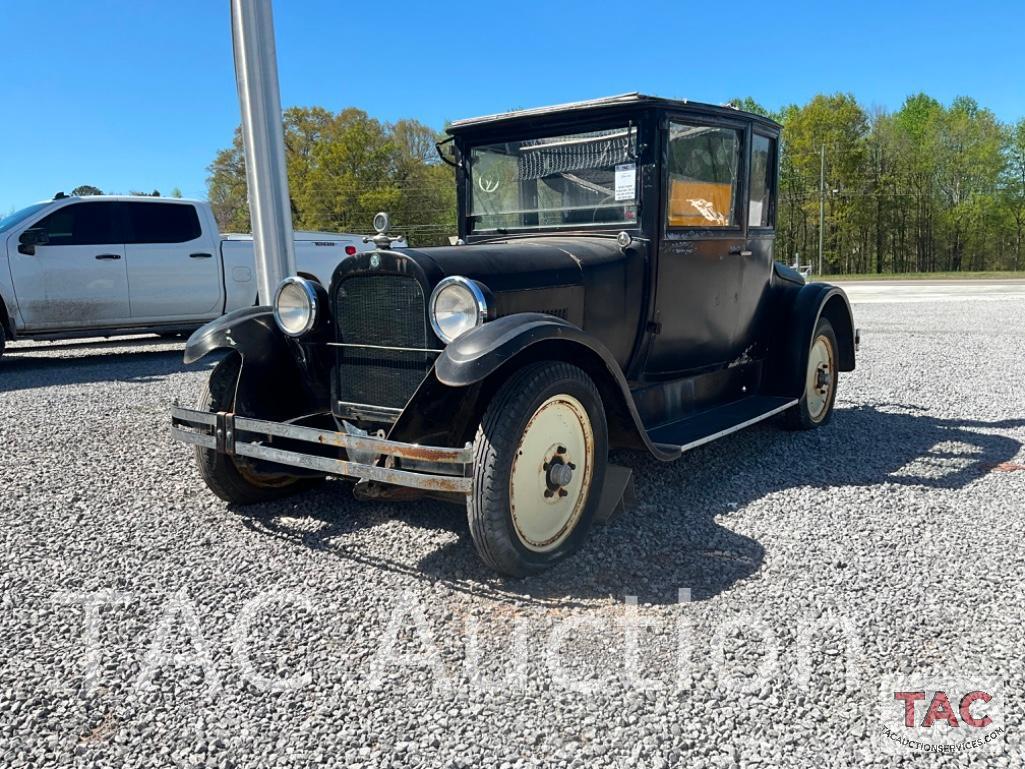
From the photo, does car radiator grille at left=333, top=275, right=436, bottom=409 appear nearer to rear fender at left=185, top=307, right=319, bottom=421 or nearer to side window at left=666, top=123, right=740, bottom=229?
rear fender at left=185, top=307, right=319, bottom=421

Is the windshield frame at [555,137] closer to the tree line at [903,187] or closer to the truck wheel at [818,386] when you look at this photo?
the truck wheel at [818,386]

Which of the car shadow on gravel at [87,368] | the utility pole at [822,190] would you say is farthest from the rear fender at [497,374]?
the utility pole at [822,190]

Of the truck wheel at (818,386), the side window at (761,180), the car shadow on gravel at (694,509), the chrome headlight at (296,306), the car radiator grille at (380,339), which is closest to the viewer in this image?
the car shadow on gravel at (694,509)

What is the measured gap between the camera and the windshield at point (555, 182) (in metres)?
4.25

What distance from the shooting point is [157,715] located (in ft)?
7.28

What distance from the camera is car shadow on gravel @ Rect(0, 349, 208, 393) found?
7.90 metres

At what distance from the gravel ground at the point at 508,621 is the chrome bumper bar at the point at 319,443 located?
1.44 ft

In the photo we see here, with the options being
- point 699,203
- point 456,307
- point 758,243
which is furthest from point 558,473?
point 758,243

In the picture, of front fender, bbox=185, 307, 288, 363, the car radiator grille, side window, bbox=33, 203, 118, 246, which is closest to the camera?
the car radiator grille

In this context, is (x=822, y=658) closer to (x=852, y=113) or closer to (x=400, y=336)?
(x=400, y=336)

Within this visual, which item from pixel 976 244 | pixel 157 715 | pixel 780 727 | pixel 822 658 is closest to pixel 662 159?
pixel 822 658

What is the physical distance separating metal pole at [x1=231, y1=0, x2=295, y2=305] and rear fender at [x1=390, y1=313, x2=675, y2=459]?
10.8 feet

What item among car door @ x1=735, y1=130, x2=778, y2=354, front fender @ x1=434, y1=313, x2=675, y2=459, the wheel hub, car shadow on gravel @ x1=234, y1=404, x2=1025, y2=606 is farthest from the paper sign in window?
the wheel hub

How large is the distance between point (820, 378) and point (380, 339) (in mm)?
3475
